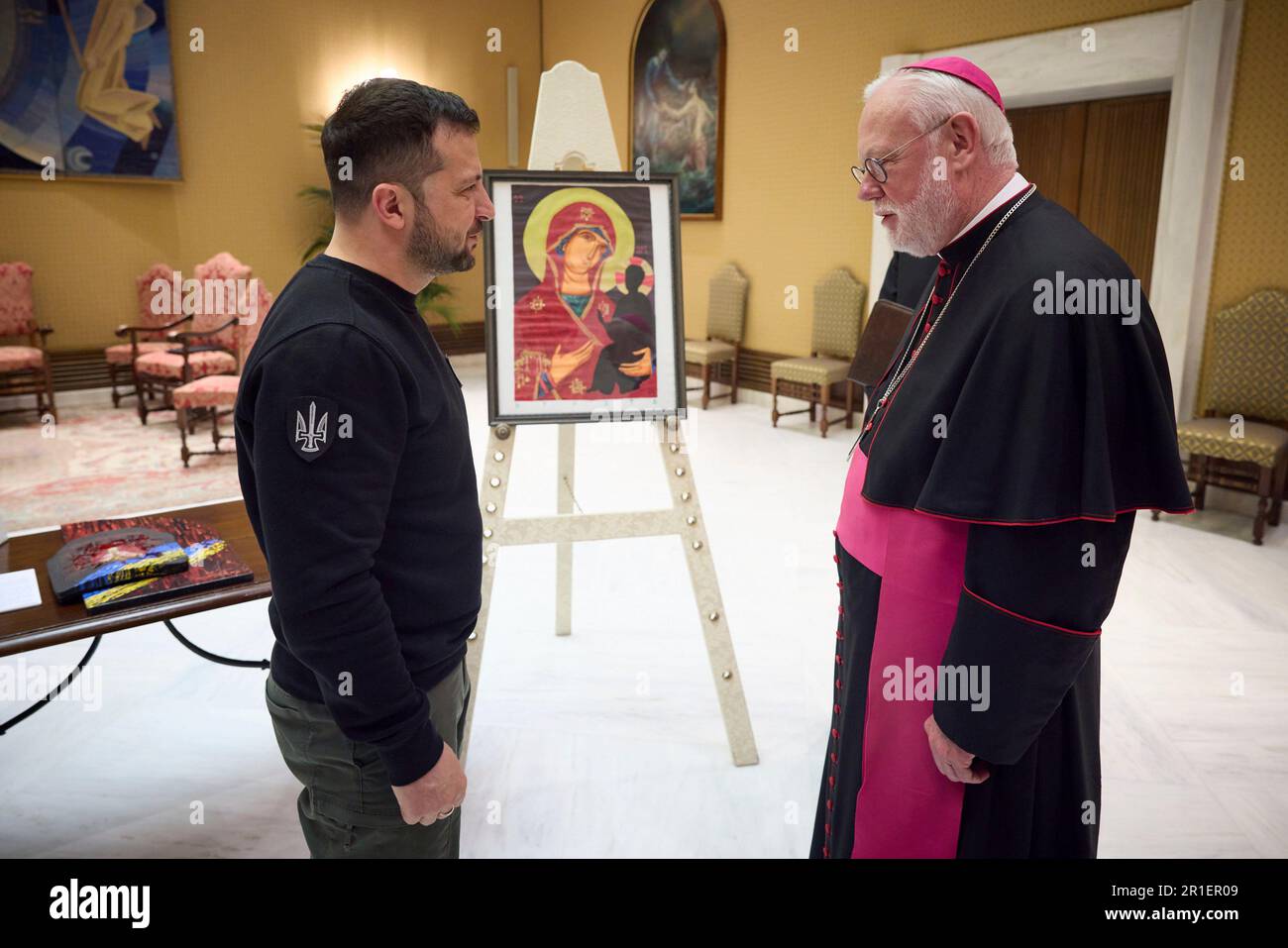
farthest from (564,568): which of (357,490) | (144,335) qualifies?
(144,335)

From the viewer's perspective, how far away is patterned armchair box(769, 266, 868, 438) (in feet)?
23.4

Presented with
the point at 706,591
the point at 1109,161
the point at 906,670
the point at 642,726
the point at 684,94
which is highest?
the point at 684,94

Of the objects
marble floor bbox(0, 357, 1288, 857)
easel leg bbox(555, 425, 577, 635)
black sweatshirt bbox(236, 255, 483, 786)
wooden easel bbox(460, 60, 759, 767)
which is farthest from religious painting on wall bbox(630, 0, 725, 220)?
black sweatshirt bbox(236, 255, 483, 786)

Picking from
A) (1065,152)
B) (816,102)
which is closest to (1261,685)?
(1065,152)

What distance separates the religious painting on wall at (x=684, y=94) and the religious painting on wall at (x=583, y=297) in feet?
19.6

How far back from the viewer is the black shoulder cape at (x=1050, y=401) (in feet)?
4.40

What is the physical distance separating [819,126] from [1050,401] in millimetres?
6693

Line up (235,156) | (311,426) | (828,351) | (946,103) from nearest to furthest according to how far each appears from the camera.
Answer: (311,426)
(946,103)
(828,351)
(235,156)

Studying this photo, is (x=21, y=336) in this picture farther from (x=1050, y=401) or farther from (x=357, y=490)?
(x=1050, y=401)

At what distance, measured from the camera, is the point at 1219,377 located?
5.19 metres

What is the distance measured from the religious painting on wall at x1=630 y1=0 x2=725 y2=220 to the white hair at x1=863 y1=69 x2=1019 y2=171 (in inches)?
280

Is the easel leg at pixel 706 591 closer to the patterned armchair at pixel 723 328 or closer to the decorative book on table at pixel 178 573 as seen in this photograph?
the decorative book on table at pixel 178 573

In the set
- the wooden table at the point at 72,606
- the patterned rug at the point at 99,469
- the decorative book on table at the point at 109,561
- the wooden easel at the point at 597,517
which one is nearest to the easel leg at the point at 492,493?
the wooden easel at the point at 597,517

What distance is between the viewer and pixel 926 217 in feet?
5.16
